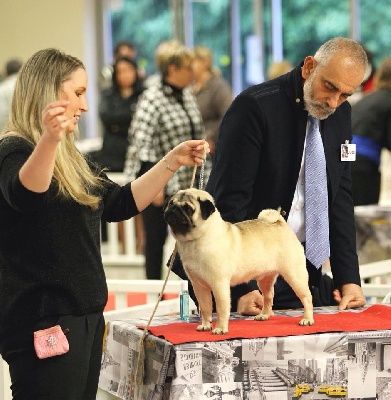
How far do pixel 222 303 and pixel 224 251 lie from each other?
5.8 inches

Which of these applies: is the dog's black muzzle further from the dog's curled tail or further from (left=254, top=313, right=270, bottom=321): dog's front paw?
(left=254, top=313, right=270, bottom=321): dog's front paw

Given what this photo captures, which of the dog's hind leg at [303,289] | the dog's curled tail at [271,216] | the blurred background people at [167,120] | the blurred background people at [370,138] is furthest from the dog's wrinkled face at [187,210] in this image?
the blurred background people at [370,138]

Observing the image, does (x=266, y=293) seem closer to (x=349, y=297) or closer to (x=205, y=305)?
(x=205, y=305)

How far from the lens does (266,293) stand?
3.09 m

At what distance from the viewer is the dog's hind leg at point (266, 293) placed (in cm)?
306

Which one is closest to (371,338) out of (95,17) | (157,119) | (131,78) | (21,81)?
(21,81)

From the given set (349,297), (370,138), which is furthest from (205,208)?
(370,138)

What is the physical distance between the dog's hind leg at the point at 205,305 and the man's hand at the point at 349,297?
612 millimetres

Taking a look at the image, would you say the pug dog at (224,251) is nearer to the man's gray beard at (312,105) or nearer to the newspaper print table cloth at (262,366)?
the newspaper print table cloth at (262,366)

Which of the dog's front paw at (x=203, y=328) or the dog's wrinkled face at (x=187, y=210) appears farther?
the dog's front paw at (x=203, y=328)

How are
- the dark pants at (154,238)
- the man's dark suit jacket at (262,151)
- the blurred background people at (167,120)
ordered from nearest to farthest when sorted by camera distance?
the man's dark suit jacket at (262,151) → the blurred background people at (167,120) → the dark pants at (154,238)

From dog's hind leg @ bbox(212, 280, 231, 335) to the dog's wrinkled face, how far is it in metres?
0.18

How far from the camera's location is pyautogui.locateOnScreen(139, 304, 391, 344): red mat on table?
2807mm

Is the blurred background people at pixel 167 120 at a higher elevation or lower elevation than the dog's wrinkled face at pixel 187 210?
higher
